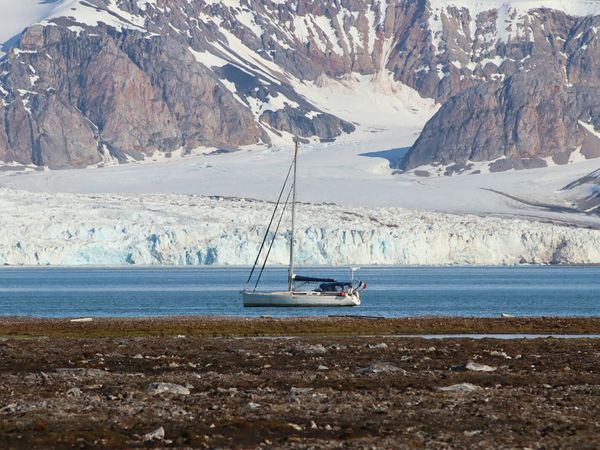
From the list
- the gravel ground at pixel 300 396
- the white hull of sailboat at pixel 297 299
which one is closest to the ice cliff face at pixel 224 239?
the white hull of sailboat at pixel 297 299

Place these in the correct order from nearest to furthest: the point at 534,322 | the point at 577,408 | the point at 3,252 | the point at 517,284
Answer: the point at 577,408
the point at 534,322
the point at 517,284
the point at 3,252

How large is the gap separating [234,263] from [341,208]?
135 ft

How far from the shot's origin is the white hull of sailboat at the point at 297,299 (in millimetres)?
59406

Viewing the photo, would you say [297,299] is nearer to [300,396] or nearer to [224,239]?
[300,396]

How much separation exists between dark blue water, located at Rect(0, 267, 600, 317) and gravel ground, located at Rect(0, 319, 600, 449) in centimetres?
2480

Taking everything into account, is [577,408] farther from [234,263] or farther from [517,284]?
[234,263]

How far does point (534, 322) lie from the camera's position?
40.9m

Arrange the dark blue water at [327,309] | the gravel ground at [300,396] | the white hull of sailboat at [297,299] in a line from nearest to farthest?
the gravel ground at [300,396]
the dark blue water at [327,309]
the white hull of sailboat at [297,299]

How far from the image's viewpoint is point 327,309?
59281 millimetres

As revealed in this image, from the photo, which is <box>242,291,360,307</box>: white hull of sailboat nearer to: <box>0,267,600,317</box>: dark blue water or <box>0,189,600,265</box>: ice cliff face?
<box>0,267,600,317</box>: dark blue water

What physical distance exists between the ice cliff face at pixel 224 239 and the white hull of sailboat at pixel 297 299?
163 ft

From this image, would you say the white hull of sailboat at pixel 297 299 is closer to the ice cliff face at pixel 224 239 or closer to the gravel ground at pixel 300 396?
the gravel ground at pixel 300 396

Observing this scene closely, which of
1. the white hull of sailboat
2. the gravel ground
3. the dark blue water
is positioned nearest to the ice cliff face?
the dark blue water

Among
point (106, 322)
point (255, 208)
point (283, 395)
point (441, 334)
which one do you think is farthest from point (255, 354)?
point (255, 208)
